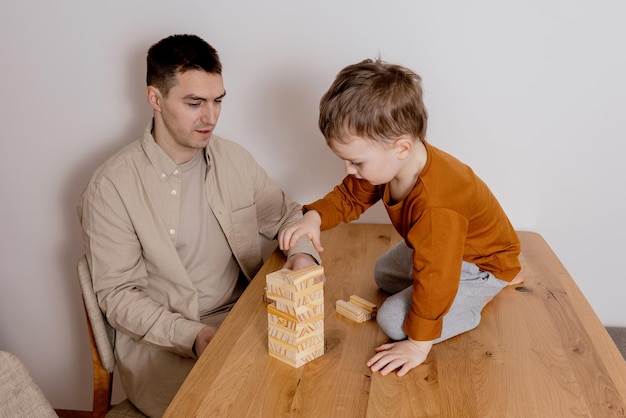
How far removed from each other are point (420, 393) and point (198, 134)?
967 mm

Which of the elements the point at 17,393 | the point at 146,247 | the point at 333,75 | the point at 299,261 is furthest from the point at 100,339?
the point at 333,75

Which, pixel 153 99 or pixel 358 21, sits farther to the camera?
pixel 358 21

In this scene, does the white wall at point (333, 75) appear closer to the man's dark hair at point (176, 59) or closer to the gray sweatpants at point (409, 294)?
the man's dark hair at point (176, 59)

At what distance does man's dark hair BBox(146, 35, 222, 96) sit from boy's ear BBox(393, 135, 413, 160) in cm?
68

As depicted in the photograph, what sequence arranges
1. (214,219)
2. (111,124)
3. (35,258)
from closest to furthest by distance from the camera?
(214,219), (111,124), (35,258)

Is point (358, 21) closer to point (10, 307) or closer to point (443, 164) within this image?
point (443, 164)

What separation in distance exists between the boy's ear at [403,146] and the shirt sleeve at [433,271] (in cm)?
14

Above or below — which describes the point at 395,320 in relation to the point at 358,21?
below

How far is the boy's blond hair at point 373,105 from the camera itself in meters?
1.27

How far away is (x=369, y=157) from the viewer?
1.31m

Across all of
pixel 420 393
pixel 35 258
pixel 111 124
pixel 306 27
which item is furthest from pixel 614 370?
pixel 35 258

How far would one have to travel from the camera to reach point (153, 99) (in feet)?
5.82

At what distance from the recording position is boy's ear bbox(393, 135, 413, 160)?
4.29 ft

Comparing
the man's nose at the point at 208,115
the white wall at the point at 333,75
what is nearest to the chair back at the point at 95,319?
the man's nose at the point at 208,115
